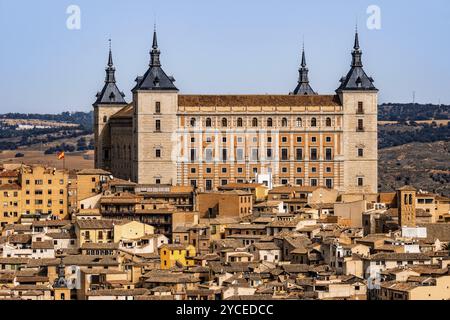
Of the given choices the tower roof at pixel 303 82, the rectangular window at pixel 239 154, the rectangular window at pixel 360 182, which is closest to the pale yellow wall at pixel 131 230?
the rectangular window at pixel 239 154

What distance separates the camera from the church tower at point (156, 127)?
70.9 meters

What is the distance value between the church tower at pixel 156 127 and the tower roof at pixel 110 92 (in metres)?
7.95

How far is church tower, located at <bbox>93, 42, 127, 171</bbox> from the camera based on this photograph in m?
77.6

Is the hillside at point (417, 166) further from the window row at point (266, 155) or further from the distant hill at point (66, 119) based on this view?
the distant hill at point (66, 119)

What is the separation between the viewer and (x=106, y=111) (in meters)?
79.2

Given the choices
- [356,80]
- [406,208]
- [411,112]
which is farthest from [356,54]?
[411,112]

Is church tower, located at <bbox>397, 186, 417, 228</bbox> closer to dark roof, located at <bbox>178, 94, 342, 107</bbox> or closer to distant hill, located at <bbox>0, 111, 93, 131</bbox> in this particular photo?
dark roof, located at <bbox>178, 94, 342, 107</bbox>

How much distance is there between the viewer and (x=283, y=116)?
72312mm

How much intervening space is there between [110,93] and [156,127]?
30.9 ft

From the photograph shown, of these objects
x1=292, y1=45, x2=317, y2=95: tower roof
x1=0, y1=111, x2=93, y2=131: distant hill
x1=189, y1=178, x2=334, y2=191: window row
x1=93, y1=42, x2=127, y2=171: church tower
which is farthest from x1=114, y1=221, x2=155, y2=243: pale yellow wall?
x1=0, y1=111, x2=93, y2=131: distant hill

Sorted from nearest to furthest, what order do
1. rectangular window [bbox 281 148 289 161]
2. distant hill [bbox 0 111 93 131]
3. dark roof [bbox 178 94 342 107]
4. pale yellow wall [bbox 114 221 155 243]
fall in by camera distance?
pale yellow wall [bbox 114 221 155 243] → dark roof [bbox 178 94 342 107] → rectangular window [bbox 281 148 289 161] → distant hill [bbox 0 111 93 131]

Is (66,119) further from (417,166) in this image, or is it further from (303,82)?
(303,82)
